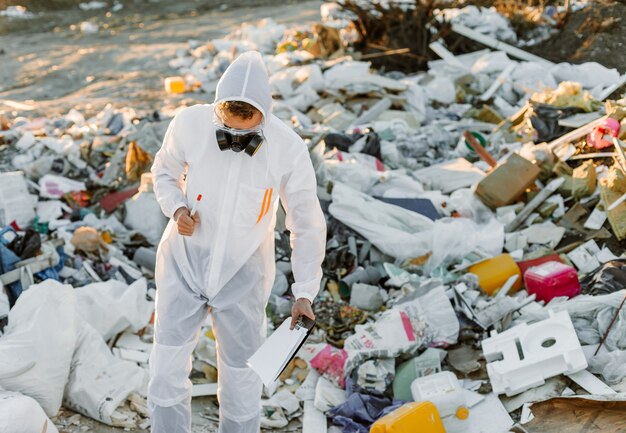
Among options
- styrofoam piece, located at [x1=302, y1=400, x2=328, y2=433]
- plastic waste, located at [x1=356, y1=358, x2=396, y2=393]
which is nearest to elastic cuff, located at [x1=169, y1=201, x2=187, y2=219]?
styrofoam piece, located at [x1=302, y1=400, x2=328, y2=433]

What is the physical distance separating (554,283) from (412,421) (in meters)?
1.53

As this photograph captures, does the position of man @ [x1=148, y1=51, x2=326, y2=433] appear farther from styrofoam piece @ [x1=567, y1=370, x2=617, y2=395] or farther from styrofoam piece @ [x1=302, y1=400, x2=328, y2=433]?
styrofoam piece @ [x1=567, y1=370, x2=617, y2=395]

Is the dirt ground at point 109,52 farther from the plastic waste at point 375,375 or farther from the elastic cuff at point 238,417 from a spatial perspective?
the elastic cuff at point 238,417

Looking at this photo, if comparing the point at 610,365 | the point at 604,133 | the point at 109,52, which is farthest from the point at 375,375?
the point at 109,52

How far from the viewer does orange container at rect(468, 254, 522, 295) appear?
14.6ft

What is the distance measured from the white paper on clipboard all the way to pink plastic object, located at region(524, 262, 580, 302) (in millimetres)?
2076

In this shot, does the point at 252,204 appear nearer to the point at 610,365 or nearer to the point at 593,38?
the point at 610,365

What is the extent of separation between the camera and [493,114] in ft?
24.3

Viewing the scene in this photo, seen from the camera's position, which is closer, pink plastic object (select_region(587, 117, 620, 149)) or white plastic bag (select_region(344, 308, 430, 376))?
white plastic bag (select_region(344, 308, 430, 376))

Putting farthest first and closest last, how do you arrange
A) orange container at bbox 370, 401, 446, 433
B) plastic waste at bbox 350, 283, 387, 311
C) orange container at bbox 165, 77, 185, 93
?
orange container at bbox 165, 77, 185, 93, plastic waste at bbox 350, 283, 387, 311, orange container at bbox 370, 401, 446, 433

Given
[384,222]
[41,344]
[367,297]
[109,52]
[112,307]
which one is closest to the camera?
[41,344]

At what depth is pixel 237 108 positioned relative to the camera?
8.02 feet

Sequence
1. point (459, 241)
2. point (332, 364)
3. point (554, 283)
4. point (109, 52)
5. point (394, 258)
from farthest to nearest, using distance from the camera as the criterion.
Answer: point (109, 52)
point (394, 258)
point (459, 241)
point (554, 283)
point (332, 364)

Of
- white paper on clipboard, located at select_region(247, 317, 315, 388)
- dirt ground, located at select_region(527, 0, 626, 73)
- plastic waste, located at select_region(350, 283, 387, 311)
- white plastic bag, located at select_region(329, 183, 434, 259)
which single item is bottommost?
dirt ground, located at select_region(527, 0, 626, 73)
